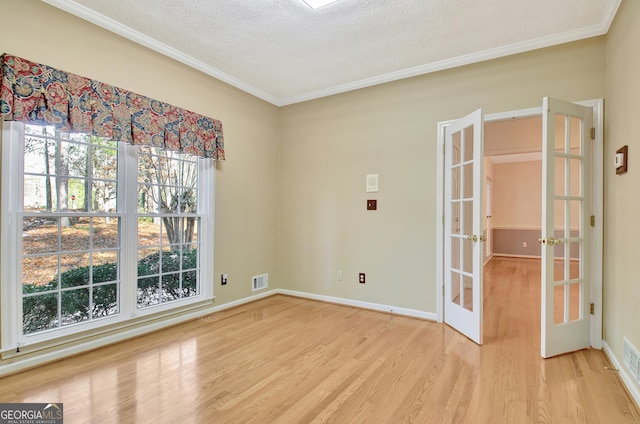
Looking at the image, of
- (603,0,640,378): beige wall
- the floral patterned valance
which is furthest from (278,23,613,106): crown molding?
the floral patterned valance

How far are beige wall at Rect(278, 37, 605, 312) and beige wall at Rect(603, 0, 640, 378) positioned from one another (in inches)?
14.8

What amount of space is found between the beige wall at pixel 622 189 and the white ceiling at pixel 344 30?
0.37 meters

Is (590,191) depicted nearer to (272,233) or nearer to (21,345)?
(272,233)

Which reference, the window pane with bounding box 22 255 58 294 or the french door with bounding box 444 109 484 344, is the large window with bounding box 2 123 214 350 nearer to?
the window pane with bounding box 22 255 58 294

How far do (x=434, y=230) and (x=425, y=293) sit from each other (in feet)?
2.33

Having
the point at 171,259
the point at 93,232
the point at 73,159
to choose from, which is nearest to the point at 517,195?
the point at 171,259

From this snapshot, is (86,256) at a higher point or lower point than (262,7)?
lower

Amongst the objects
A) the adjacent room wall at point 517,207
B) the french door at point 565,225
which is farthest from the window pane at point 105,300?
the adjacent room wall at point 517,207

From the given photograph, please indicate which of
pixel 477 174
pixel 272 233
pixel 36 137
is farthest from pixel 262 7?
pixel 272 233

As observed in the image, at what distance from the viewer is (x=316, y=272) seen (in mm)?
4363

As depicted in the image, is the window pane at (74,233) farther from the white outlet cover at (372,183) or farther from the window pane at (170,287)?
the white outlet cover at (372,183)

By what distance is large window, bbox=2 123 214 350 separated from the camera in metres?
2.31

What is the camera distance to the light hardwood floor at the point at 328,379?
6.15ft

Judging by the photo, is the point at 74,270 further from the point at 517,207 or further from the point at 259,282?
the point at 517,207
